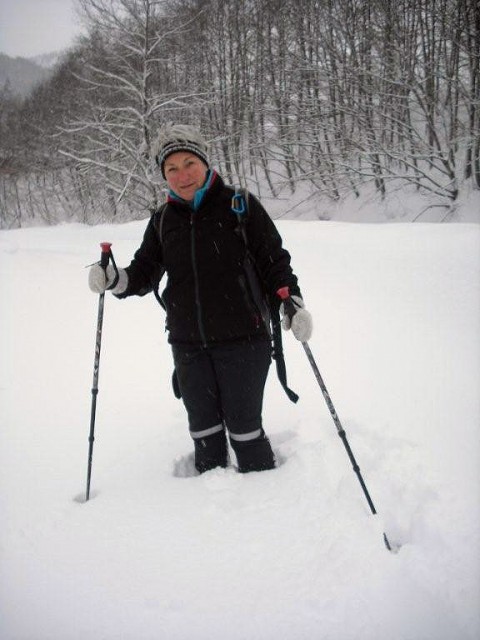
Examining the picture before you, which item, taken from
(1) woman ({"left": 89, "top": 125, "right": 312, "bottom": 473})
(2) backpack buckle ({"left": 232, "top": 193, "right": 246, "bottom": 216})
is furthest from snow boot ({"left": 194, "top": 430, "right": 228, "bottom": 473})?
(2) backpack buckle ({"left": 232, "top": 193, "right": 246, "bottom": 216})

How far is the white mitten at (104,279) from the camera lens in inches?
91.4

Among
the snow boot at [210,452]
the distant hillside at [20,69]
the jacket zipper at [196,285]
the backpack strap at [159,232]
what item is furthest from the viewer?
the distant hillside at [20,69]

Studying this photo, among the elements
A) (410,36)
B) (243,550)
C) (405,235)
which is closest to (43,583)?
(243,550)

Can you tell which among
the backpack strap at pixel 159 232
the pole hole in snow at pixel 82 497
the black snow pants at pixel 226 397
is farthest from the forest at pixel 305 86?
the pole hole in snow at pixel 82 497

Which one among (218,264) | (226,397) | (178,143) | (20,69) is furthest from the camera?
(20,69)

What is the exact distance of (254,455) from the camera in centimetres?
241

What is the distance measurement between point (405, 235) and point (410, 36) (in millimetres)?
10126

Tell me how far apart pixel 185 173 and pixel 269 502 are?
183 centimetres

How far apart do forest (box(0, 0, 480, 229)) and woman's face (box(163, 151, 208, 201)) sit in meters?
9.66

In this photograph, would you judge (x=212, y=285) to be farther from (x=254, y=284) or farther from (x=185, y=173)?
(x=185, y=173)

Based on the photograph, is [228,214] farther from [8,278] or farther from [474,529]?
[8,278]

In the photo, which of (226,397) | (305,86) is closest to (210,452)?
(226,397)

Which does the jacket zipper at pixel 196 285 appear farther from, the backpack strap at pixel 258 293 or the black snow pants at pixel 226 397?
the backpack strap at pixel 258 293

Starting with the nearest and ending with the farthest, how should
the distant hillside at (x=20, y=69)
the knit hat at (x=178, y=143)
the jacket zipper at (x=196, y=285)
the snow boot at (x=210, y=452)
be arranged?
the knit hat at (x=178, y=143) < the jacket zipper at (x=196, y=285) < the snow boot at (x=210, y=452) < the distant hillside at (x=20, y=69)
